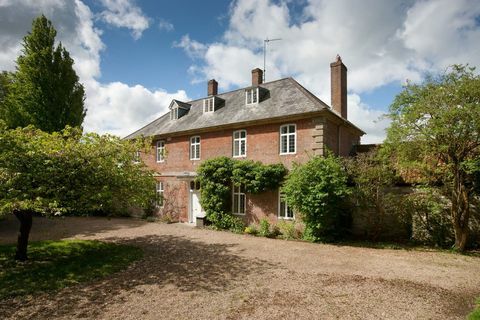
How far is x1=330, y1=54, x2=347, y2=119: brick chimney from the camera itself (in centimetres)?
1792

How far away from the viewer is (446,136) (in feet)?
36.7

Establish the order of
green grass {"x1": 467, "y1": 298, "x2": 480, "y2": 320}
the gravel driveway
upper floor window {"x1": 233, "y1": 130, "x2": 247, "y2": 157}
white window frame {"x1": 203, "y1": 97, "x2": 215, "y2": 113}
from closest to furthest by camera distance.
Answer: green grass {"x1": 467, "y1": 298, "x2": 480, "y2": 320} < the gravel driveway < upper floor window {"x1": 233, "y1": 130, "x2": 247, "y2": 157} < white window frame {"x1": 203, "y1": 97, "x2": 215, "y2": 113}

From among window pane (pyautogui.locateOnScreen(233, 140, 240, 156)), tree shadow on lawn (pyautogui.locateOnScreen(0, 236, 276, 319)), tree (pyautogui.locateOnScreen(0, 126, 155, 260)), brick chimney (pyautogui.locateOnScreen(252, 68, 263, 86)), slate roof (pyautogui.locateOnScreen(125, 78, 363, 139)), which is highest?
brick chimney (pyautogui.locateOnScreen(252, 68, 263, 86))

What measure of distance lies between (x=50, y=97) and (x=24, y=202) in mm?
18291

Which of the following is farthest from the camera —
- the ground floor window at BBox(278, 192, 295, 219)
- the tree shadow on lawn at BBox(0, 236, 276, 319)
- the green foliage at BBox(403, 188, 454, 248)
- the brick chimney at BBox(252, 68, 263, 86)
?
the brick chimney at BBox(252, 68, 263, 86)

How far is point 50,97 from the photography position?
72.5 ft

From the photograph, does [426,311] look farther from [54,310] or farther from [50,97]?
[50,97]

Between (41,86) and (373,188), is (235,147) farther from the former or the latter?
(41,86)

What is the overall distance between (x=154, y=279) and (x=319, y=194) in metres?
7.84

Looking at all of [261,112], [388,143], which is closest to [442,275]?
[388,143]

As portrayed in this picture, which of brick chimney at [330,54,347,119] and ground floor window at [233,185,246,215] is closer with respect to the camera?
ground floor window at [233,185,246,215]

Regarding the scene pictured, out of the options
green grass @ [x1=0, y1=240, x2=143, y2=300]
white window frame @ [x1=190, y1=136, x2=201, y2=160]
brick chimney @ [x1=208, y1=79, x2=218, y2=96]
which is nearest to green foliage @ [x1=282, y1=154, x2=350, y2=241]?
green grass @ [x1=0, y1=240, x2=143, y2=300]

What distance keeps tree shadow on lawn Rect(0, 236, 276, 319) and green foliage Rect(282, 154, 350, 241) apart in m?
3.87

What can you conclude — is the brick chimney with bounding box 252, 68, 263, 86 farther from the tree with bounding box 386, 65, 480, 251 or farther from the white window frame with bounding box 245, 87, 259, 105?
the tree with bounding box 386, 65, 480, 251
